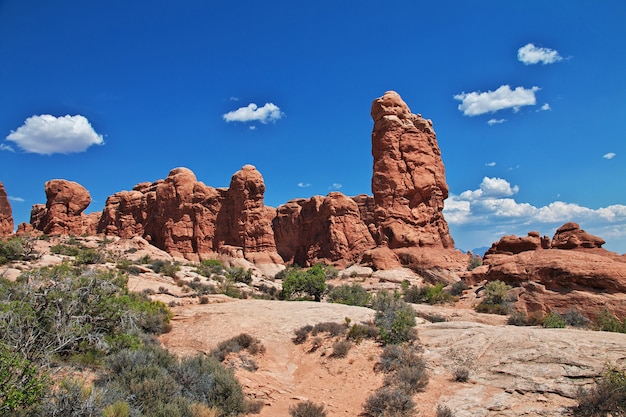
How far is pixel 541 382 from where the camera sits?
8.89 metres

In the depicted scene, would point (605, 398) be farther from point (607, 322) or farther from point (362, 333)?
point (362, 333)

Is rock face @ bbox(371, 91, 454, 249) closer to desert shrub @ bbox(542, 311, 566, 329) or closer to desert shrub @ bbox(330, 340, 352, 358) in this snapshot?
desert shrub @ bbox(542, 311, 566, 329)

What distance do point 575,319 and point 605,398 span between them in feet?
24.4

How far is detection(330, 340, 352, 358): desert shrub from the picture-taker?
12.2 meters

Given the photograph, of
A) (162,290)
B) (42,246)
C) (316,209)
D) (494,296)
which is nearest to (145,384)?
(162,290)

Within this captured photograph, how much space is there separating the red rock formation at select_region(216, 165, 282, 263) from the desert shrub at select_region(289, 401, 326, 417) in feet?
118

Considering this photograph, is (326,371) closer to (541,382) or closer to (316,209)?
(541,382)

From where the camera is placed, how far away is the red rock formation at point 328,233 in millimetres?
50125

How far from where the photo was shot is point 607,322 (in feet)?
42.2

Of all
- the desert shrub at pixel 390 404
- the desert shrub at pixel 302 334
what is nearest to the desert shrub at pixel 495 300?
the desert shrub at pixel 302 334

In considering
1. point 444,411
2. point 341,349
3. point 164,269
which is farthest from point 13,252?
point 444,411

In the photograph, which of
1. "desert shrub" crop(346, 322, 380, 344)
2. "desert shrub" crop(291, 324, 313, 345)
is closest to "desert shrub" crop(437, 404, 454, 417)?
"desert shrub" crop(346, 322, 380, 344)

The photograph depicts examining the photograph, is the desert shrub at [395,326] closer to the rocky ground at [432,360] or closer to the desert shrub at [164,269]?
the rocky ground at [432,360]

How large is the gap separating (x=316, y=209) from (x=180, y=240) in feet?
60.3
